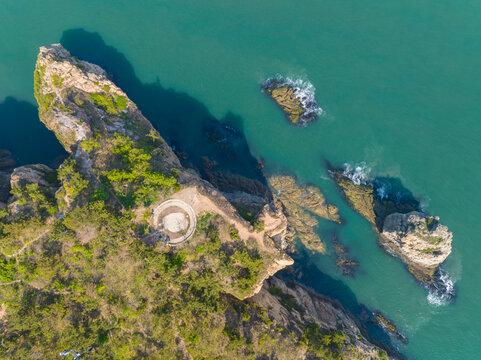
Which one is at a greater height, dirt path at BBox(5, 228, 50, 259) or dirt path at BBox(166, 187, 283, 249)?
dirt path at BBox(166, 187, 283, 249)

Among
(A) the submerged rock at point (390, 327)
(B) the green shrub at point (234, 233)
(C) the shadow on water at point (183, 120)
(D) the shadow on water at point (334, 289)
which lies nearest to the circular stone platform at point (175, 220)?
(B) the green shrub at point (234, 233)

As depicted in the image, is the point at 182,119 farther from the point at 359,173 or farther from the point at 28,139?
the point at 359,173

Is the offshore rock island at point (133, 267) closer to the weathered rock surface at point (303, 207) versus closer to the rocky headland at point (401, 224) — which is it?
the weathered rock surface at point (303, 207)

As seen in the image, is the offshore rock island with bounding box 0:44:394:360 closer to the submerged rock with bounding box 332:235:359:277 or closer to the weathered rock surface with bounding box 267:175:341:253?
the weathered rock surface with bounding box 267:175:341:253

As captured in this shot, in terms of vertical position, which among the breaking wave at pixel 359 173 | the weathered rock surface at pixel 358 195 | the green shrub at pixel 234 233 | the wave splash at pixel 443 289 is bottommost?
the green shrub at pixel 234 233

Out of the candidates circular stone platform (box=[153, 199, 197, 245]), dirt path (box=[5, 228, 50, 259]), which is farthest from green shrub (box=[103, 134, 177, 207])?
dirt path (box=[5, 228, 50, 259])

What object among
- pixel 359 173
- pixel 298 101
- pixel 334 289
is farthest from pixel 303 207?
pixel 298 101

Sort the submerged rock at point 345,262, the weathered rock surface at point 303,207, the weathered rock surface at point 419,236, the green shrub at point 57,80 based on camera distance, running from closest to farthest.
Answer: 1. the green shrub at point 57,80
2. the weathered rock surface at point 419,236
3. the submerged rock at point 345,262
4. the weathered rock surface at point 303,207
